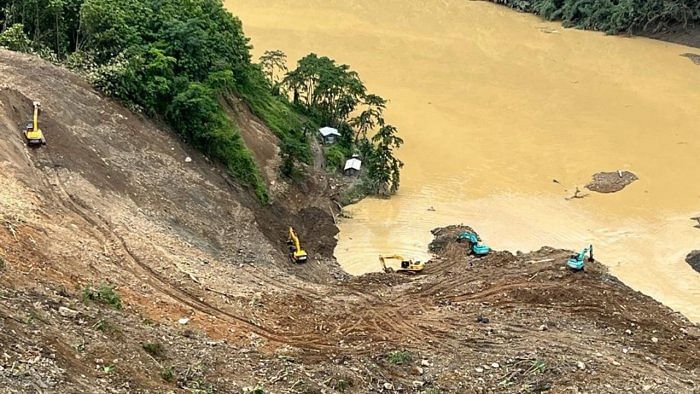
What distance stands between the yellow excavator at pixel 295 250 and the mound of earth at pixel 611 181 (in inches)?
395

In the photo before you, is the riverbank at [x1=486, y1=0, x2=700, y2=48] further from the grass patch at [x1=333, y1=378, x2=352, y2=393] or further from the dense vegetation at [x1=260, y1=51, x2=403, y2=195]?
the grass patch at [x1=333, y1=378, x2=352, y2=393]

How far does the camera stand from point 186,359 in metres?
9.64

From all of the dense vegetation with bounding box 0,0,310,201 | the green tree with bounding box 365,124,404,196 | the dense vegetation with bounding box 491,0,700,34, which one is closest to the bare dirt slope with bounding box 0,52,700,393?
the dense vegetation with bounding box 0,0,310,201

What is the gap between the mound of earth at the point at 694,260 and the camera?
18166 mm

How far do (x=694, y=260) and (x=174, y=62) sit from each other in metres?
13.5

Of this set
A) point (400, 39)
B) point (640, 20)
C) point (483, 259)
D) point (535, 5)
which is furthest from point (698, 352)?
point (535, 5)

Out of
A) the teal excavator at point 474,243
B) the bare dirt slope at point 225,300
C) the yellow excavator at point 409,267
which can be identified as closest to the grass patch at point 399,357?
the bare dirt slope at point 225,300

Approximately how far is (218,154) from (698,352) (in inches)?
438

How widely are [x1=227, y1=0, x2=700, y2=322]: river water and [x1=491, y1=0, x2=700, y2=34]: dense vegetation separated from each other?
122cm

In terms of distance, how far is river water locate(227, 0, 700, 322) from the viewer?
19453 millimetres

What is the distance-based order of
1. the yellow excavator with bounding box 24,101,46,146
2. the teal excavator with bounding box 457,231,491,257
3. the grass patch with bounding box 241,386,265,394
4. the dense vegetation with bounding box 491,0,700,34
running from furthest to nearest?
the dense vegetation with bounding box 491,0,700,34 → the teal excavator with bounding box 457,231,491,257 → the yellow excavator with bounding box 24,101,46,146 → the grass patch with bounding box 241,386,265,394

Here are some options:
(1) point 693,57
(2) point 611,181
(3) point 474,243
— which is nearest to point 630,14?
(1) point 693,57

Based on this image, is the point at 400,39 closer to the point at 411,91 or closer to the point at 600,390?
the point at 411,91

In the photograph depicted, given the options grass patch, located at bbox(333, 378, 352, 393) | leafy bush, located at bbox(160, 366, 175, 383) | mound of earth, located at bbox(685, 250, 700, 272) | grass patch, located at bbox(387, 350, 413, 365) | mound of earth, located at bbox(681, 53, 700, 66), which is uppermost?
mound of earth, located at bbox(681, 53, 700, 66)
